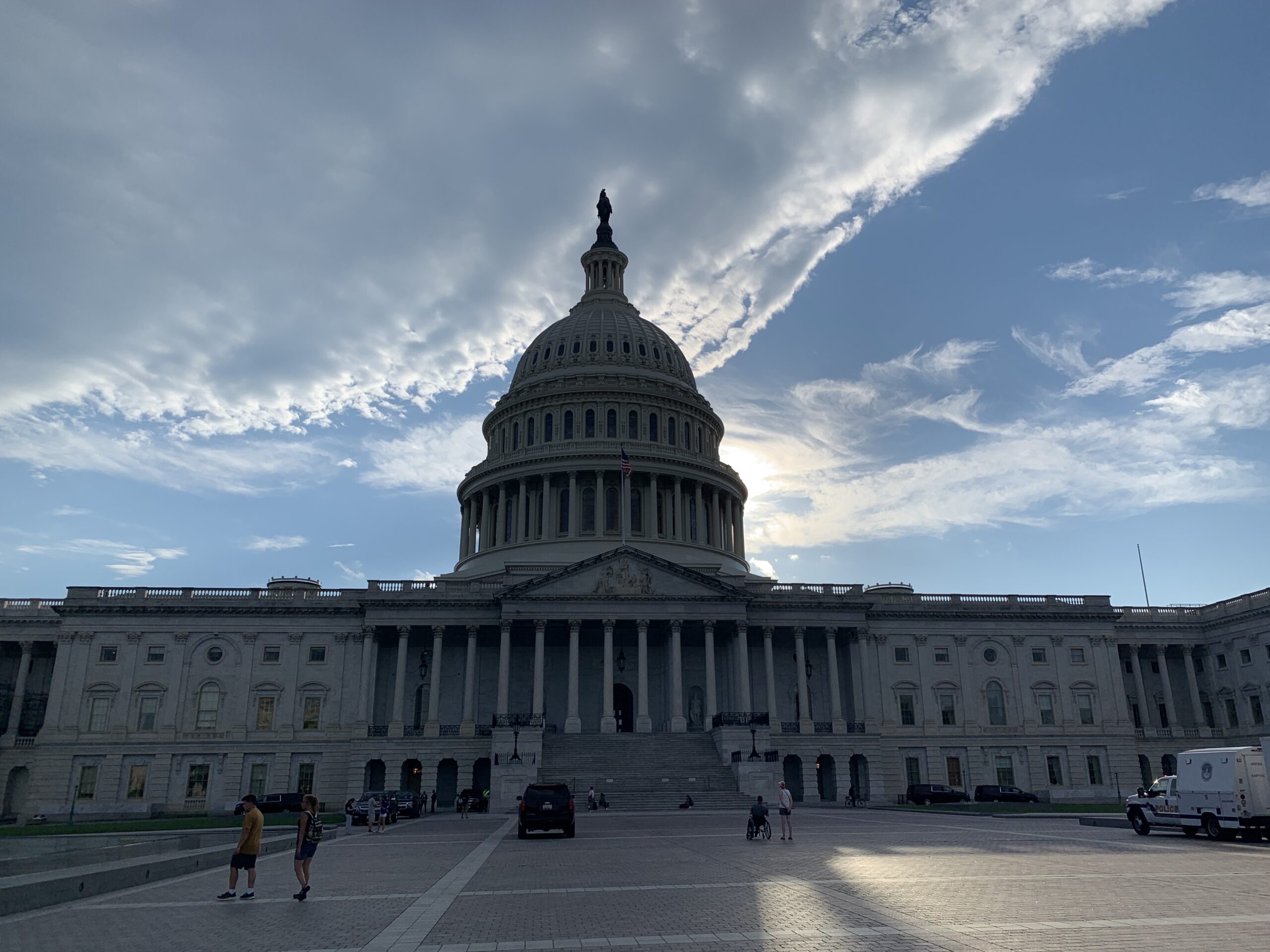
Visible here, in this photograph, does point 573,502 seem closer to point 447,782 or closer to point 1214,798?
point 447,782

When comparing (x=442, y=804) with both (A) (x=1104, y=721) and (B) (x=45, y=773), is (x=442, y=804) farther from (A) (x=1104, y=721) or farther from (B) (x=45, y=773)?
(A) (x=1104, y=721)

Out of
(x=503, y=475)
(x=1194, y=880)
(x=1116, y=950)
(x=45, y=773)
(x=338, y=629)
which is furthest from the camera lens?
(x=503, y=475)

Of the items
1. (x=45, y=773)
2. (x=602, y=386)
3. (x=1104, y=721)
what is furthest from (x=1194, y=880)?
(x=602, y=386)

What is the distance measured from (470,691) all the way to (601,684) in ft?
33.2

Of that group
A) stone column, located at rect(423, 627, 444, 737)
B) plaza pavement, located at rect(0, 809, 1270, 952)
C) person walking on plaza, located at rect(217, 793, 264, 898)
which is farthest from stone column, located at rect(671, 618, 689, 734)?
person walking on plaza, located at rect(217, 793, 264, 898)

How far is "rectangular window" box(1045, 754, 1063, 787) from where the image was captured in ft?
238

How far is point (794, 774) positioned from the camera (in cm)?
6750

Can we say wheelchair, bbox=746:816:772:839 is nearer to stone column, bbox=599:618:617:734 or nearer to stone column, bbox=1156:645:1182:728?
stone column, bbox=599:618:617:734

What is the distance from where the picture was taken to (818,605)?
72688 millimetres

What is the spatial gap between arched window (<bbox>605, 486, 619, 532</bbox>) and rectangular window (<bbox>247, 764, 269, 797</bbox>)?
3402 cm

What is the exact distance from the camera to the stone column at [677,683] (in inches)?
2554

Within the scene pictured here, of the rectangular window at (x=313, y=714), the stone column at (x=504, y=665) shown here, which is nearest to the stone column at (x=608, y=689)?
the stone column at (x=504, y=665)

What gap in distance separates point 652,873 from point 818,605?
176 feet

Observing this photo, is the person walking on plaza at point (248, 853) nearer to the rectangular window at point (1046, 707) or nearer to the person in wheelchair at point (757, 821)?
the person in wheelchair at point (757, 821)
